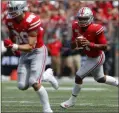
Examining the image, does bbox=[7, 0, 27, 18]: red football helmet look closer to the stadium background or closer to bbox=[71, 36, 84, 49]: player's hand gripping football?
bbox=[71, 36, 84, 49]: player's hand gripping football

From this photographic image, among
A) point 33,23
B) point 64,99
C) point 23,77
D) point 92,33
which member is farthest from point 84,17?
point 64,99

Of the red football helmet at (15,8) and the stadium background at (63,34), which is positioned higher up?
the red football helmet at (15,8)

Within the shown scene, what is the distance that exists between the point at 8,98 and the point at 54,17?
4.43 metres

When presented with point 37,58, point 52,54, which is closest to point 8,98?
point 37,58

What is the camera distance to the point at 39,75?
232 inches

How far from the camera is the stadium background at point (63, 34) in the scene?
39.6 ft

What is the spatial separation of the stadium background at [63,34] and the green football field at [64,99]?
1.61 m

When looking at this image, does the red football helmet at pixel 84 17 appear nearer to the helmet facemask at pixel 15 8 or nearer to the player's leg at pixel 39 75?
the player's leg at pixel 39 75

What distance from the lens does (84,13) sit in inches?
247

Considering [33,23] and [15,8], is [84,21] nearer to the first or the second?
[33,23]

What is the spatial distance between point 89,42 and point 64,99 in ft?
6.74

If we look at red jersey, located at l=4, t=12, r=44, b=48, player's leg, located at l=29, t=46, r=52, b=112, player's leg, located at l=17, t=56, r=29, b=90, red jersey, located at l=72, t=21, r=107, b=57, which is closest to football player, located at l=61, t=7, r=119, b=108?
red jersey, located at l=72, t=21, r=107, b=57

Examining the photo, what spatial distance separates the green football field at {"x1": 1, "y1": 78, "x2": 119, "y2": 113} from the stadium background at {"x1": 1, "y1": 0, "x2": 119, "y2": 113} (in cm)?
161

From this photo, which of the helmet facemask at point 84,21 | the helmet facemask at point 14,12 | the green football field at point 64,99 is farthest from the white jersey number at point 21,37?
the green football field at point 64,99
